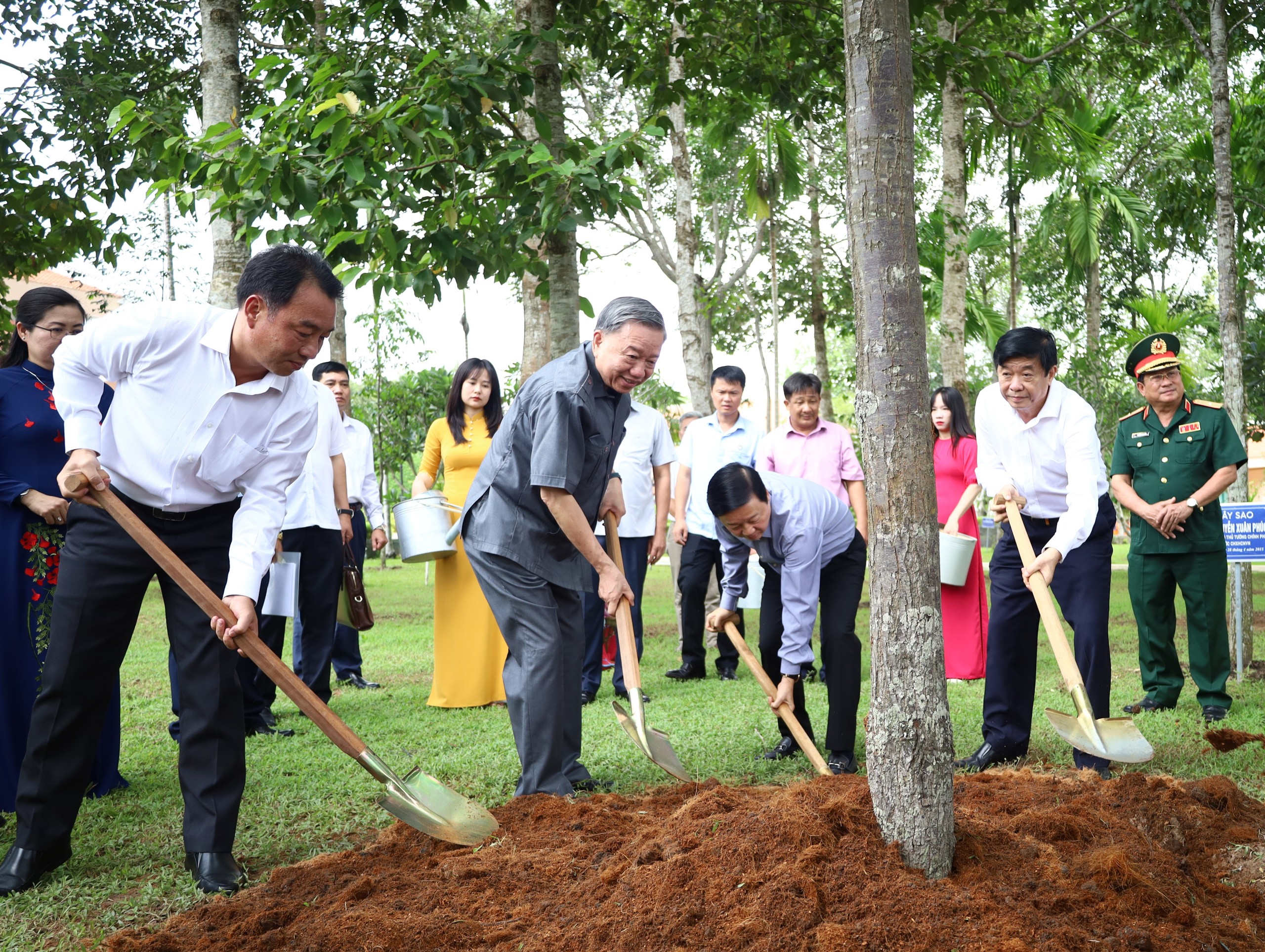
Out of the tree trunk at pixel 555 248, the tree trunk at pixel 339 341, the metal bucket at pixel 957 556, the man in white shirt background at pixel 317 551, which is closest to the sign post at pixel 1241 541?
the metal bucket at pixel 957 556

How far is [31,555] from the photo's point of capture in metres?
3.98

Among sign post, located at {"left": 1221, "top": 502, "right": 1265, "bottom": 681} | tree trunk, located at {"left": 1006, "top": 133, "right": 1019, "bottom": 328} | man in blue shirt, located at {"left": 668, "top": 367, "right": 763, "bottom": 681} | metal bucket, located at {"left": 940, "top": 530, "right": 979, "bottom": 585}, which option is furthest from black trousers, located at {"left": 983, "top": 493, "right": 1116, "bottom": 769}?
tree trunk, located at {"left": 1006, "top": 133, "right": 1019, "bottom": 328}

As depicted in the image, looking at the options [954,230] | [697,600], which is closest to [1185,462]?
[697,600]

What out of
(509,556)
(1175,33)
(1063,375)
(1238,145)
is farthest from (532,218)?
(1063,375)

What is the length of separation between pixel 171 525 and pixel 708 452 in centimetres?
478

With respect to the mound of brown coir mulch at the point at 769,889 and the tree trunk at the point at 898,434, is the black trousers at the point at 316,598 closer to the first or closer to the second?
the mound of brown coir mulch at the point at 769,889

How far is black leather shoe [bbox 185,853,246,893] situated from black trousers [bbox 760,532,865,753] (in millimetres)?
2413

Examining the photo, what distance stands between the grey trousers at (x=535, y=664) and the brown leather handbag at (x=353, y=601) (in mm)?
2380

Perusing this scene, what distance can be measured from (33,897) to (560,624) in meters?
1.92

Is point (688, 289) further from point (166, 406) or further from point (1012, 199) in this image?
point (166, 406)

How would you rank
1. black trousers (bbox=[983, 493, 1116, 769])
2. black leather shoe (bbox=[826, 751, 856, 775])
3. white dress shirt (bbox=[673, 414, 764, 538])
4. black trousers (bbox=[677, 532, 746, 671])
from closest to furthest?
black trousers (bbox=[983, 493, 1116, 769])
black leather shoe (bbox=[826, 751, 856, 775])
black trousers (bbox=[677, 532, 746, 671])
white dress shirt (bbox=[673, 414, 764, 538])

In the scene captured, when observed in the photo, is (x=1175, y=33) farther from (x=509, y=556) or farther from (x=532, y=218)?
(x=509, y=556)

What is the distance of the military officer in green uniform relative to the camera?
582 centimetres

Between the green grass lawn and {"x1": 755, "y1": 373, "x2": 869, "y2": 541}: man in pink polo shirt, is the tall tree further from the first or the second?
the green grass lawn
